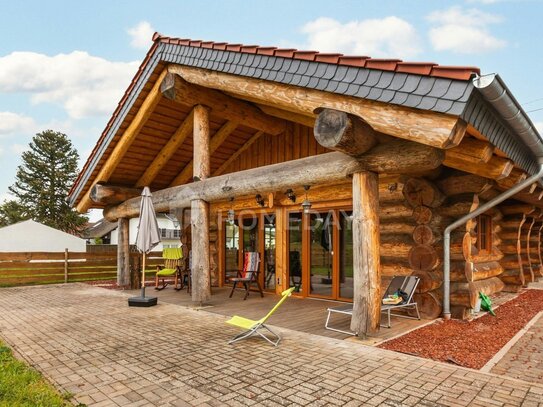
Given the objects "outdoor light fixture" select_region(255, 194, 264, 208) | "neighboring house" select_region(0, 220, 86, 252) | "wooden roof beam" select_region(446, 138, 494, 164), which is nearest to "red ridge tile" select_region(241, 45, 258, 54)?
"wooden roof beam" select_region(446, 138, 494, 164)

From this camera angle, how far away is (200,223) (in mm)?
8047

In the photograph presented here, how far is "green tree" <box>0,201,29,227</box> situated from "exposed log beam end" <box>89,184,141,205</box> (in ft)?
91.3

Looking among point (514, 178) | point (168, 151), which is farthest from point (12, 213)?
point (514, 178)

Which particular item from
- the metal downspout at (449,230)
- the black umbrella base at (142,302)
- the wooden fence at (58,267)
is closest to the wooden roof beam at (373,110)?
the metal downspout at (449,230)

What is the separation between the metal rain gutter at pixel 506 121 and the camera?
3.81 meters

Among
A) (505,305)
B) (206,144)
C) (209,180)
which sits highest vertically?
(206,144)

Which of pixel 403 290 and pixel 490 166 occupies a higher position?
pixel 490 166

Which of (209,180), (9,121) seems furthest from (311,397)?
(9,121)

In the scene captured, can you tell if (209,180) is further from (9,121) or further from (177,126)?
(9,121)

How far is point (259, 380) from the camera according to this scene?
379 centimetres

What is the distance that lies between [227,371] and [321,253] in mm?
5156

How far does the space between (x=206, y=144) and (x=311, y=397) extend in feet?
19.5

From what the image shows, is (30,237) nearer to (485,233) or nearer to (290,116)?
(290,116)

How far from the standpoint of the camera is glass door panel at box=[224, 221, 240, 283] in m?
11.4
